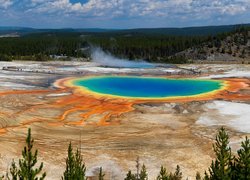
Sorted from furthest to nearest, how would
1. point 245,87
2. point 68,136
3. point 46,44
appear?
point 46,44
point 245,87
point 68,136

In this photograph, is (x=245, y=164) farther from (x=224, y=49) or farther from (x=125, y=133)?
(x=224, y=49)

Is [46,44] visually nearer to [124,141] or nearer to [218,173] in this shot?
[124,141]

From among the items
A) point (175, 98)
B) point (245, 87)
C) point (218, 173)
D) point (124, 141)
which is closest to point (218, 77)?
point (245, 87)

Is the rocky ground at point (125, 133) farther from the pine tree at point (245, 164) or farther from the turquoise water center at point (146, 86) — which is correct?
the pine tree at point (245, 164)

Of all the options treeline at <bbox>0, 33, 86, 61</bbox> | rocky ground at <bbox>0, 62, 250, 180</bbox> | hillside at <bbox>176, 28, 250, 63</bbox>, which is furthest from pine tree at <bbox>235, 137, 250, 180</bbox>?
treeline at <bbox>0, 33, 86, 61</bbox>

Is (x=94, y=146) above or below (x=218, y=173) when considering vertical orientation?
below

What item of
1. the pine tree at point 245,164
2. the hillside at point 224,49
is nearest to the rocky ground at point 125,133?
the pine tree at point 245,164

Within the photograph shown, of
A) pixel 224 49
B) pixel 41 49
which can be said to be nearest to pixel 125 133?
pixel 224 49
